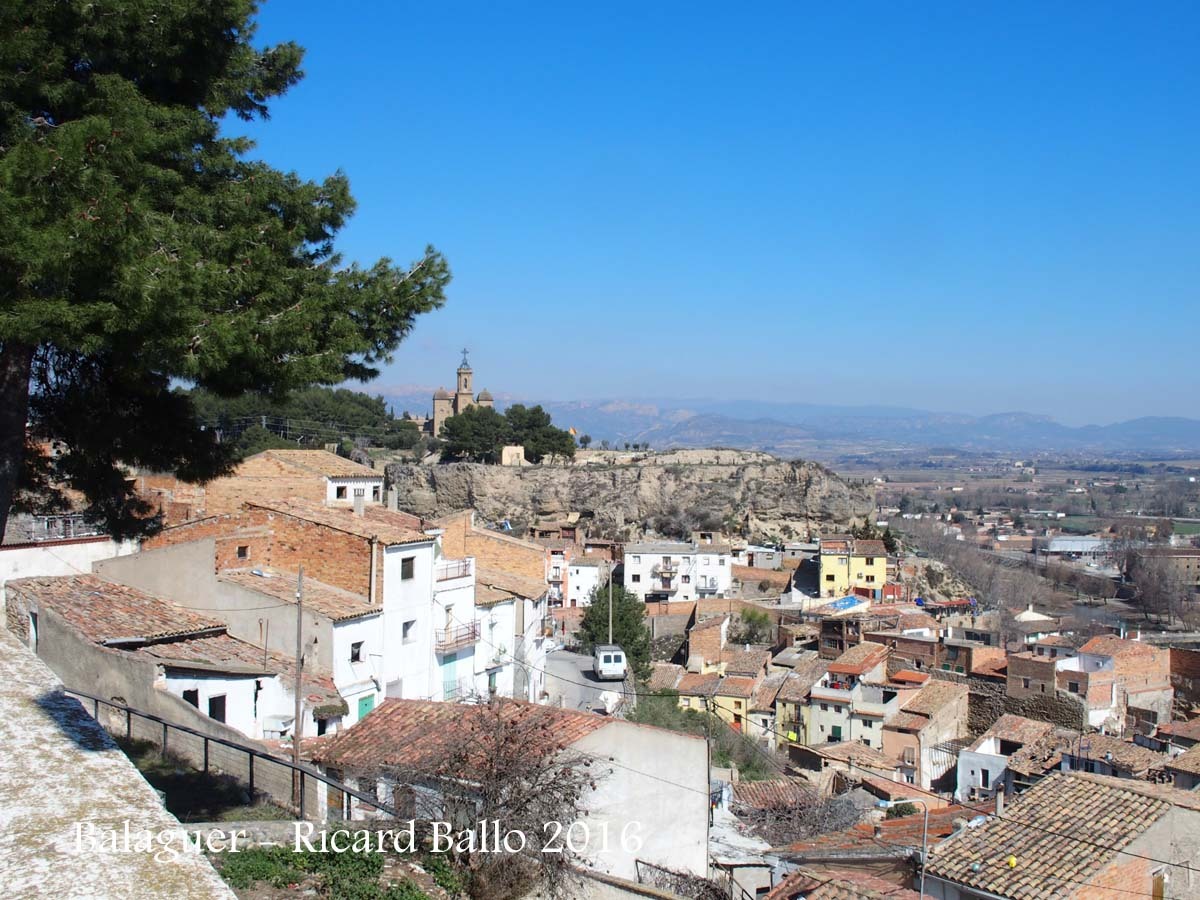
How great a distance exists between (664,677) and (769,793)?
61.4 ft

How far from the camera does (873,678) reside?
36.8m

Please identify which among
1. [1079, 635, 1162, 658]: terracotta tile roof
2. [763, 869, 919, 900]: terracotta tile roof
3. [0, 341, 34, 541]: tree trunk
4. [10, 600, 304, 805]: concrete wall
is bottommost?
[1079, 635, 1162, 658]: terracotta tile roof

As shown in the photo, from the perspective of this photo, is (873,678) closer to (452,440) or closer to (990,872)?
(990,872)

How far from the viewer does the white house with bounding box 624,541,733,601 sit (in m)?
61.3

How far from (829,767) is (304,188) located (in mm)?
23943

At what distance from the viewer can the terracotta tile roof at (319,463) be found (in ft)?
90.4

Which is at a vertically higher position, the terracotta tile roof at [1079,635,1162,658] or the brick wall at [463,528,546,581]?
the brick wall at [463,528,546,581]

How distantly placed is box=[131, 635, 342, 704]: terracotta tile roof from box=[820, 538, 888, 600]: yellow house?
49.2m

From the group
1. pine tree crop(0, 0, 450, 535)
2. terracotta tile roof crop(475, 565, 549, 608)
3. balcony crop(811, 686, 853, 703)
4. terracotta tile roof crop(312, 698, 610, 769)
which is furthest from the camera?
balcony crop(811, 686, 853, 703)

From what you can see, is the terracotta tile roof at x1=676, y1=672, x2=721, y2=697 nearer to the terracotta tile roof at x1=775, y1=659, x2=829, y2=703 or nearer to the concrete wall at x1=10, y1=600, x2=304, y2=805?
the terracotta tile roof at x1=775, y1=659, x2=829, y2=703

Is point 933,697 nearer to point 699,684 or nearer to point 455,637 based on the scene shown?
point 699,684

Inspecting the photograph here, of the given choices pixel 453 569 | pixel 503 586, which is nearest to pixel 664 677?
pixel 503 586

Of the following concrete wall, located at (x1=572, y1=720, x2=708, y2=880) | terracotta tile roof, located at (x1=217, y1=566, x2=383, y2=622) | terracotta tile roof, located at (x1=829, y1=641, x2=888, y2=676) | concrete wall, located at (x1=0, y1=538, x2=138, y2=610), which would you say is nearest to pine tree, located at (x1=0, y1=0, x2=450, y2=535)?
concrete wall, located at (x1=572, y1=720, x2=708, y2=880)

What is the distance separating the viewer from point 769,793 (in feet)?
67.9
